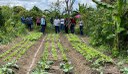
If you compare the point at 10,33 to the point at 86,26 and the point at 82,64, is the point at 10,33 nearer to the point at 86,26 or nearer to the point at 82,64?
the point at 86,26

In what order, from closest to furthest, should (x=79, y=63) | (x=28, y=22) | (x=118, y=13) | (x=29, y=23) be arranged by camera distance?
(x=79, y=63)
(x=118, y=13)
(x=28, y=22)
(x=29, y=23)

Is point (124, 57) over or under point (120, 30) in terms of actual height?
under

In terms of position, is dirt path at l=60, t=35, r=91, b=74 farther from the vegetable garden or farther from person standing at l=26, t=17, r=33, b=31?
person standing at l=26, t=17, r=33, b=31

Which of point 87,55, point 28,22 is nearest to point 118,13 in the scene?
point 87,55

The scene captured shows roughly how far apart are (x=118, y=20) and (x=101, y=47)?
3309 mm

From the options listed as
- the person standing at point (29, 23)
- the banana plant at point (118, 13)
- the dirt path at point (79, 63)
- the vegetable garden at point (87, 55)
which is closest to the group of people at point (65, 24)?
the person standing at point (29, 23)

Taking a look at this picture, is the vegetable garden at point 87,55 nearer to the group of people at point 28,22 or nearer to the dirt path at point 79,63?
the dirt path at point 79,63

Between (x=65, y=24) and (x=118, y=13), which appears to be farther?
(x=65, y=24)

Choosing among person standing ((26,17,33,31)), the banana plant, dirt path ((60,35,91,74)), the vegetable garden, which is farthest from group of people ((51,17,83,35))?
the banana plant

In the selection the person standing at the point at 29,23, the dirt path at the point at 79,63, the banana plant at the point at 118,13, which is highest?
the banana plant at the point at 118,13

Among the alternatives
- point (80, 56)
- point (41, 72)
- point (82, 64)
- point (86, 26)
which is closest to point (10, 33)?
point (86, 26)

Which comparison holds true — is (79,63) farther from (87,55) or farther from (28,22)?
(28,22)

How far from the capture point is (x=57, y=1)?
3684 centimetres

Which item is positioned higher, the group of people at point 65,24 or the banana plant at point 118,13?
the banana plant at point 118,13
